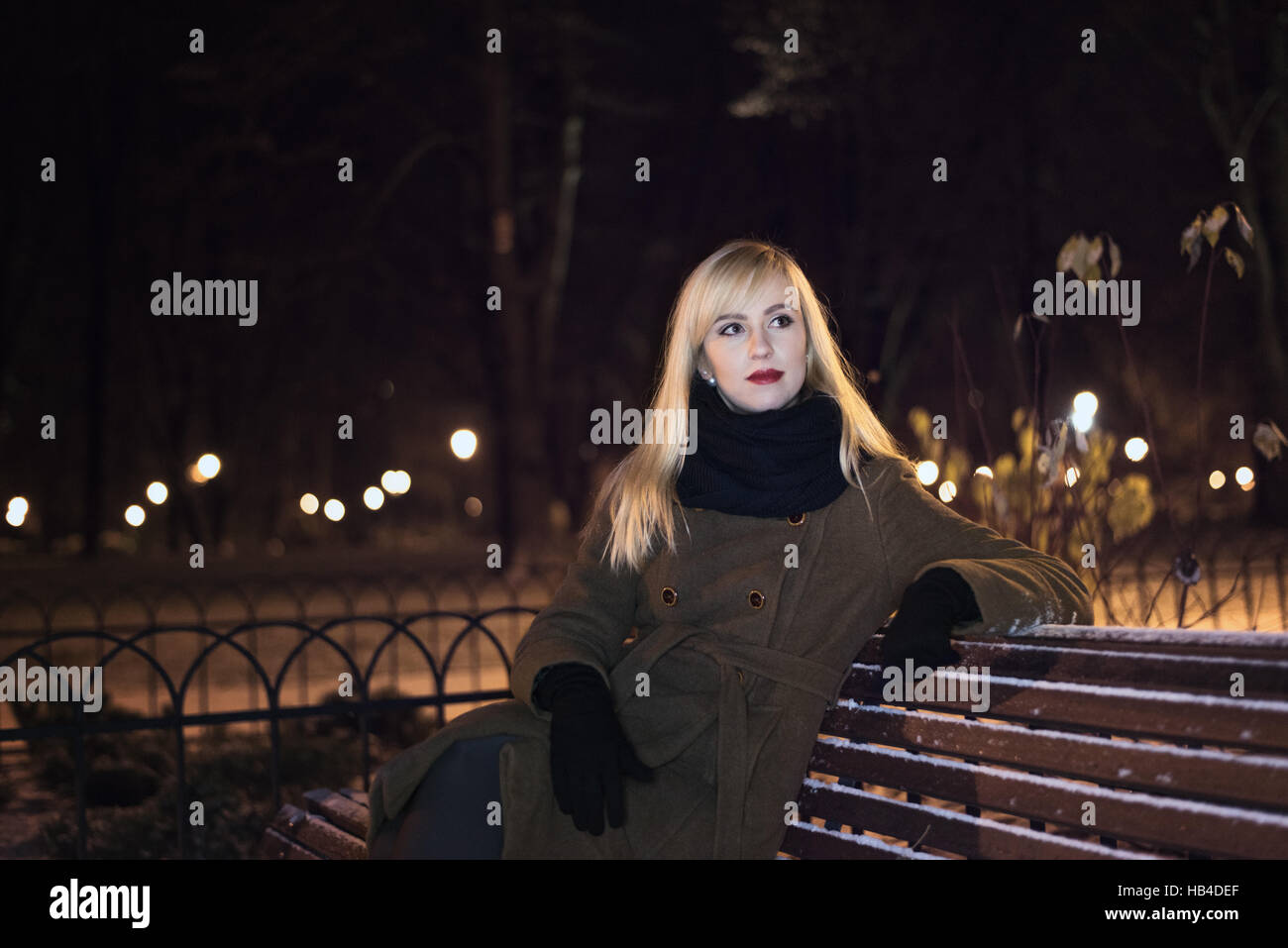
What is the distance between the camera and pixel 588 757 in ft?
9.11

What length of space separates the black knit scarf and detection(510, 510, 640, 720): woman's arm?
0.95 ft

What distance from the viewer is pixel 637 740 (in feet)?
10.0

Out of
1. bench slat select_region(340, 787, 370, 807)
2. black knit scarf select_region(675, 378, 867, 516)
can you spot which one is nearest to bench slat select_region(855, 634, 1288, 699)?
black knit scarf select_region(675, 378, 867, 516)

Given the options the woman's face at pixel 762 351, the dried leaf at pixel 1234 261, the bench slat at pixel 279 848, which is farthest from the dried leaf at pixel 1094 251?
the bench slat at pixel 279 848

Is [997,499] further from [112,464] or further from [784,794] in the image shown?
[112,464]

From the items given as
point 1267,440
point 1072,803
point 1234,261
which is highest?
point 1234,261

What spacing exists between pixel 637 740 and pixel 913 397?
96.9ft

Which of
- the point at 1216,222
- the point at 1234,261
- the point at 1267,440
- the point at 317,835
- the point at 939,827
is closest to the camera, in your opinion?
the point at 939,827

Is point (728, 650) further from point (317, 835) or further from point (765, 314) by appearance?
point (317, 835)

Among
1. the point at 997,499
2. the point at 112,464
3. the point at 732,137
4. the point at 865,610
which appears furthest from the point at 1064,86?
the point at 112,464

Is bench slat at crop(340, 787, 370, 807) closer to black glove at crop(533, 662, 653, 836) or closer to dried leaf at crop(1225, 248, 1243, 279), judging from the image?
black glove at crop(533, 662, 653, 836)

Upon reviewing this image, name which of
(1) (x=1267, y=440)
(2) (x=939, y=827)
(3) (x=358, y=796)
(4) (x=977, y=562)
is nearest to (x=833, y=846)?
(2) (x=939, y=827)

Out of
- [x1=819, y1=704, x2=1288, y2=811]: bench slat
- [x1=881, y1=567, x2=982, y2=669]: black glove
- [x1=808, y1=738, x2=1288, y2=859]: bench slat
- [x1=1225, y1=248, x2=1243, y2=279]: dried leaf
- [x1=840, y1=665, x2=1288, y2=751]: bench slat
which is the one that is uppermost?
[x1=1225, y1=248, x2=1243, y2=279]: dried leaf

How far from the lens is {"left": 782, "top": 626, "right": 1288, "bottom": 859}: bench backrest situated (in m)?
2.12
